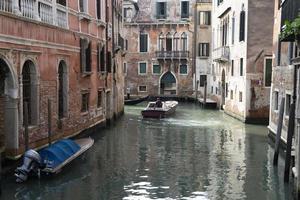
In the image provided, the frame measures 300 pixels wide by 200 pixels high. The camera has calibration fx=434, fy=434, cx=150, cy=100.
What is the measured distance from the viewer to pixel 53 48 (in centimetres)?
1116

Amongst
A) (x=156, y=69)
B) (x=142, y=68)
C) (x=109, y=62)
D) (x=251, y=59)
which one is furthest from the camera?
(x=142, y=68)

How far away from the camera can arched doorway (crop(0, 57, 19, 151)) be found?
884cm

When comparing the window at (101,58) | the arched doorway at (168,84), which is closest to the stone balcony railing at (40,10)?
the window at (101,58)

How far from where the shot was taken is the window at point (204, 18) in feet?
105

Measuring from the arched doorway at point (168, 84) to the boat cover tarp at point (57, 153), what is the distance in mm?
23704

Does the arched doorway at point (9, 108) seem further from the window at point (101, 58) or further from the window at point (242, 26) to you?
the window at point (242, 26)

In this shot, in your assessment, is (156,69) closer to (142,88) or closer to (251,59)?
(142,88)

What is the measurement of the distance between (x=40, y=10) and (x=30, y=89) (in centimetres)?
191

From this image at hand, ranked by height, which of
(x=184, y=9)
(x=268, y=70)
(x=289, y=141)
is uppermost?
(x=184, y=9)

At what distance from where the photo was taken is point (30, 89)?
10.0 metres

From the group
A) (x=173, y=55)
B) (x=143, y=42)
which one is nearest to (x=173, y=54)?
(x=173, y=55)

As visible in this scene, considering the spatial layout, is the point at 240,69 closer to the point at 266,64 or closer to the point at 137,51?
the point at 266,64

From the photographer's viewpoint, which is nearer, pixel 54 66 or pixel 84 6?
pixel 54 66

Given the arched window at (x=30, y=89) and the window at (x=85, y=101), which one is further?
the window at (x=85, y=101)
